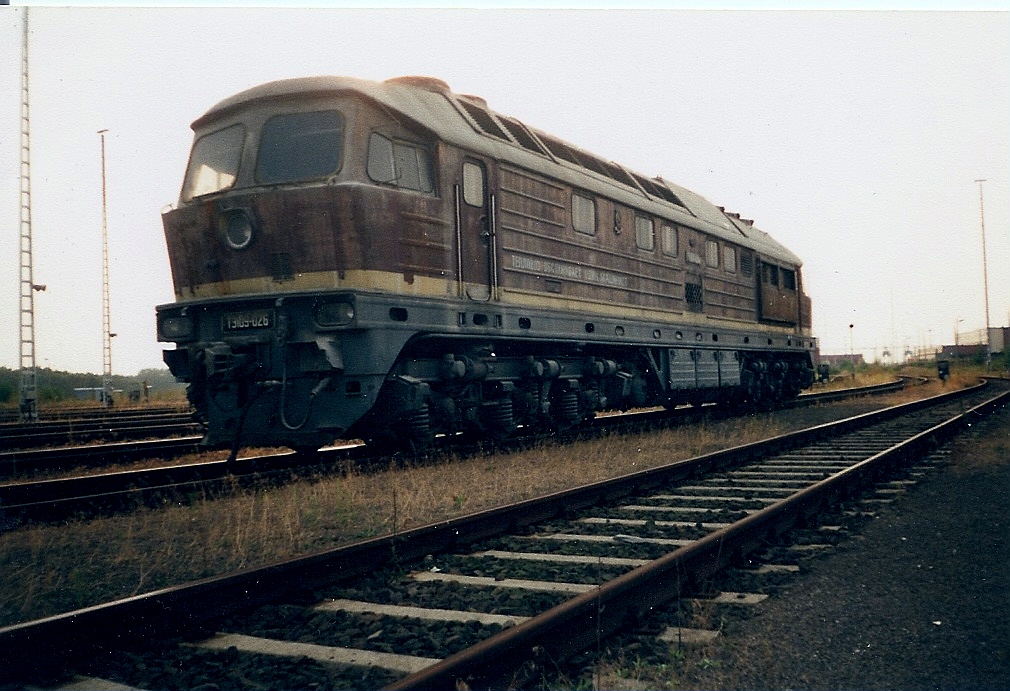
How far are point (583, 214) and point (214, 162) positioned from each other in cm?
478

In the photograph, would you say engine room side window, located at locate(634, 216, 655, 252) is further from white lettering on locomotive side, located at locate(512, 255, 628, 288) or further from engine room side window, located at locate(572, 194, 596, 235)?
engine room side window, located at locate(572, 194, 596, 235)

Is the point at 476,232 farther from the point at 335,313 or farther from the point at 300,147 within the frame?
the point at 335,313

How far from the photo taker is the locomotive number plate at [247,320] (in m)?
7.28

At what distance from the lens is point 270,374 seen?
726 cm

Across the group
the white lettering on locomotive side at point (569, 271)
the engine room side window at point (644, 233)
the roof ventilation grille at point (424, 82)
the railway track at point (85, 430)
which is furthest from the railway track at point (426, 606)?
the railway track at point (85, 430)

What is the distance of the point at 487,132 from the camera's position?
929cm

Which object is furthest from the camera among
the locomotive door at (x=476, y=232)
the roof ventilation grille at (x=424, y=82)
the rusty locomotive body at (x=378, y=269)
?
the roof ventilation grille at (x=424, y=82)

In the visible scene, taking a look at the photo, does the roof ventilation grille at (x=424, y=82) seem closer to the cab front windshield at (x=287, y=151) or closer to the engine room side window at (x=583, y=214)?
the cab front windshield at (x=287, y=151)

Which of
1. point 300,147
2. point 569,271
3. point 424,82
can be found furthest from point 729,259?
point 300,147

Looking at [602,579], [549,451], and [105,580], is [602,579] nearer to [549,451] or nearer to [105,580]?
[105,580]

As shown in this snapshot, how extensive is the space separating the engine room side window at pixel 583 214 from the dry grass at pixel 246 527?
128 inches

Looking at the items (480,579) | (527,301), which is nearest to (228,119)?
(527,301)

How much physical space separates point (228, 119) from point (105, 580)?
5049 millimetres

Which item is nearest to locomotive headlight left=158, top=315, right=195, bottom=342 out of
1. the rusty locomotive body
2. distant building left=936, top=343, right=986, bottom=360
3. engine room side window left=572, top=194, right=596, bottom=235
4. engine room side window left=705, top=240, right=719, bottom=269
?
the rusty locomotive body
